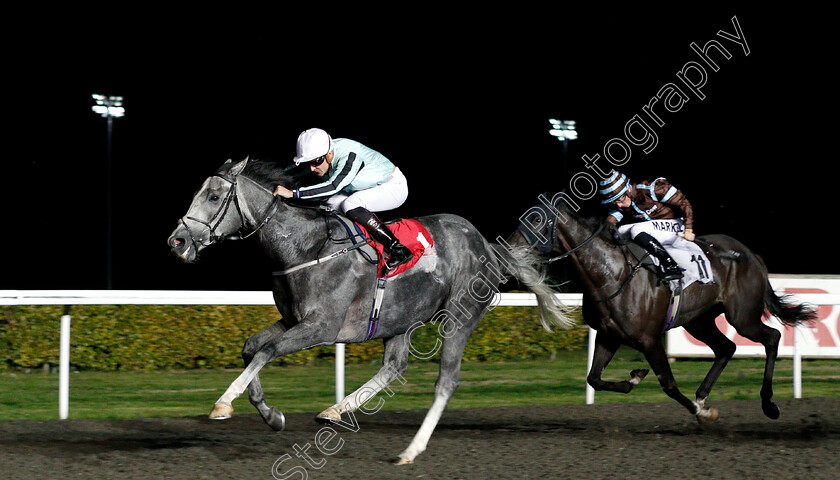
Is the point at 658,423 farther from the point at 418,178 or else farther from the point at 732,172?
the point at 418,178

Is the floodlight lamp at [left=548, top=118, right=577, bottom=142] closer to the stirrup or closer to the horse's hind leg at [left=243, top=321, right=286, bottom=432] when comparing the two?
the stirrup

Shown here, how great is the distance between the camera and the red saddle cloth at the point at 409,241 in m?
5.09

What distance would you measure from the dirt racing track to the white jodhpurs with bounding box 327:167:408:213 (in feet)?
4.28

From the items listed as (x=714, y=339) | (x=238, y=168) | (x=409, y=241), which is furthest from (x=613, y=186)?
(x=238, y=168)

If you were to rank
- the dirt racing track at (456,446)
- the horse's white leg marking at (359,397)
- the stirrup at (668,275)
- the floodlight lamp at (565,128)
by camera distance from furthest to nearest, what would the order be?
the floodlight lamp at (565,128) → the stirrup at (668,275) → the horse's white leg marking at (359,397) → the dirt racing track at (456,446)

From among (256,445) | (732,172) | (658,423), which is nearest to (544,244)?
(658,423)

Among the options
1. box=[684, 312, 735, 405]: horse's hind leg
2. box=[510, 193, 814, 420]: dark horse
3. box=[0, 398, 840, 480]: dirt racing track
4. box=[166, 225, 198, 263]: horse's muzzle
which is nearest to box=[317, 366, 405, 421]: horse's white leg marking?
box=[0, 398, 840, 480]: dirt racing track

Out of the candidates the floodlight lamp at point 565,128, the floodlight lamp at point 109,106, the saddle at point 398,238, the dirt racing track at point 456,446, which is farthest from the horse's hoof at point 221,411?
the floodlight lamp at point 109,106

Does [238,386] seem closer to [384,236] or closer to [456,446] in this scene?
[384,236]

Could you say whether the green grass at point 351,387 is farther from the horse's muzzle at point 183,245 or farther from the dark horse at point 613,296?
the horse's muzzle at point 183,245

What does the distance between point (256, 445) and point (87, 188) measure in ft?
99.7

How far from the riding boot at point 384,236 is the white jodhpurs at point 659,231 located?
1.97 metres

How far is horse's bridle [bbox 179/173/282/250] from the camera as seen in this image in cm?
464

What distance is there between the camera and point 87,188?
33.5m
